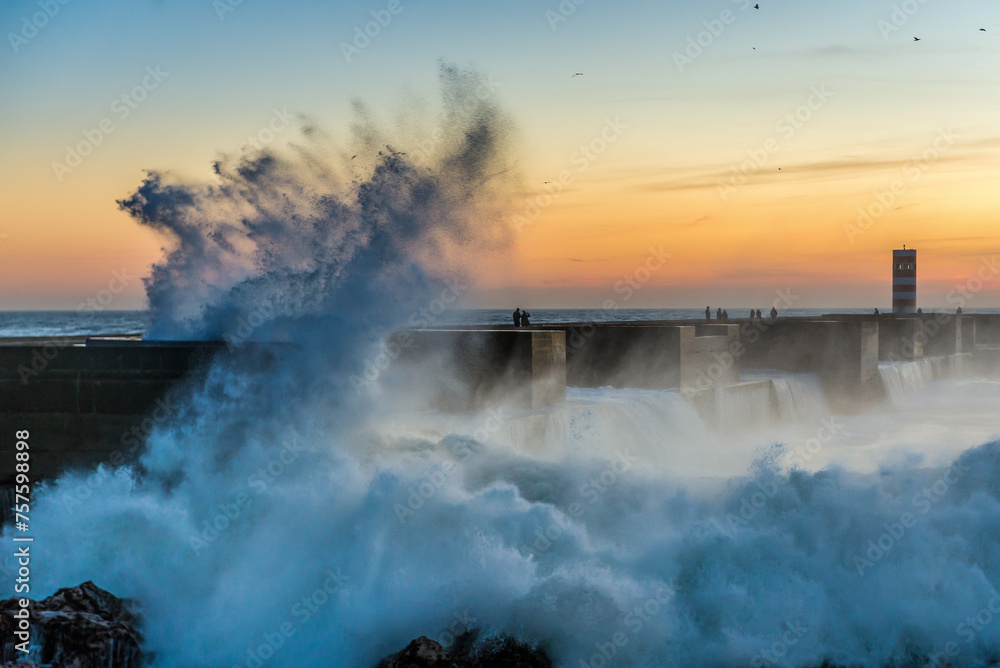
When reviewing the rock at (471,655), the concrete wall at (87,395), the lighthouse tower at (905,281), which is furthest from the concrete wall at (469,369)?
the lighthouse tower at (905,281)

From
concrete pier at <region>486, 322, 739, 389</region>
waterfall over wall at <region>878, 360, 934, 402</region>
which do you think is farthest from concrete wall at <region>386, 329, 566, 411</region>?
waterfall over wall at <region>878, 360, 934, 402</region>

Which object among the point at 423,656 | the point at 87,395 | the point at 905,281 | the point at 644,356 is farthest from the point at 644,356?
the point at 905,281

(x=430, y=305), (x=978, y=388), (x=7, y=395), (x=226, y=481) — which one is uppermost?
(x=430, y=305)

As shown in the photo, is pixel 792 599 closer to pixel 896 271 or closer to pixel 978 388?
pixel 978 388

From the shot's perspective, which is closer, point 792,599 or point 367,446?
point 792,599

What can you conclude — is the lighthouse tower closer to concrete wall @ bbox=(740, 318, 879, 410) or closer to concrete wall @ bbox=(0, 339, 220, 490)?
concrete wall @ bbox=(740, 318, 879, 410)

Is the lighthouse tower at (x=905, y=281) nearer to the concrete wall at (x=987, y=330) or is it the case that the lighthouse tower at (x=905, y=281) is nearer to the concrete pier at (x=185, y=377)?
the concrete wall at (x=987, y=330)

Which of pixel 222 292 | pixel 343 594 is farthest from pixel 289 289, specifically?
pixel 343 594
